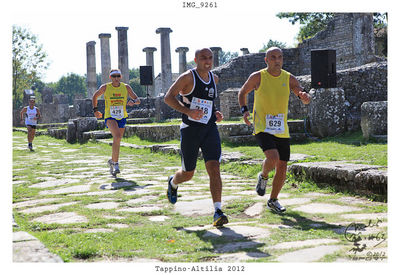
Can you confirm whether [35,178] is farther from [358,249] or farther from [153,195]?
[358,249]

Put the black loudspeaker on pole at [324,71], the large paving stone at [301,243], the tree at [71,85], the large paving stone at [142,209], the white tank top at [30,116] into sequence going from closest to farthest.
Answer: the large paving stone at [301,243] → the large paving stone at [142,209] → the black loudspeaker on pole at [324,71] → the white tank top at [30,116] → the tree at [71,85]

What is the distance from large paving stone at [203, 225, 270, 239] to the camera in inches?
153

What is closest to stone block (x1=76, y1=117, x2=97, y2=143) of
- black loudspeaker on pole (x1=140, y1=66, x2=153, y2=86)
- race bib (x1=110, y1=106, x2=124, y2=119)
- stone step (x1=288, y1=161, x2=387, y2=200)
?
black loudspeaker on pole (x1=140, y1=66, x2=153, y2=86)

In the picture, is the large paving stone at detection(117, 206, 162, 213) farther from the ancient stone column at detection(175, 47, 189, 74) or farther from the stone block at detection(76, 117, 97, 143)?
the ancient stone column at detection(175, 47, 189, 74)

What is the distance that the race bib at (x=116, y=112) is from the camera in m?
8.25

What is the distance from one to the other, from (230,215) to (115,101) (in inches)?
163

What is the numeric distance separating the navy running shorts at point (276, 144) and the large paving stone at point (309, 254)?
5.41 ft

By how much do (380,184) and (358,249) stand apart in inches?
75.4

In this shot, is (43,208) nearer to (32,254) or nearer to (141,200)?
(141,200)

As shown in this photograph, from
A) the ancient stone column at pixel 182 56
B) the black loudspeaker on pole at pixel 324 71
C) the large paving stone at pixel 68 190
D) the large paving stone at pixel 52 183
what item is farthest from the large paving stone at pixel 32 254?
the ancient stone column at pixel 182 56

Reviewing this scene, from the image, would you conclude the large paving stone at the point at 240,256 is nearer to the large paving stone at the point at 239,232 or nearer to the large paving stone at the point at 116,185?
the large paving stone at the point at 239,232

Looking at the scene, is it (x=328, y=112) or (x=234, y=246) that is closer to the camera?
(x=234, y=246)

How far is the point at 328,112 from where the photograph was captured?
10.9 meters

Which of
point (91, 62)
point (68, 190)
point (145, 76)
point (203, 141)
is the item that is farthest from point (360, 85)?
point (91, 62)
